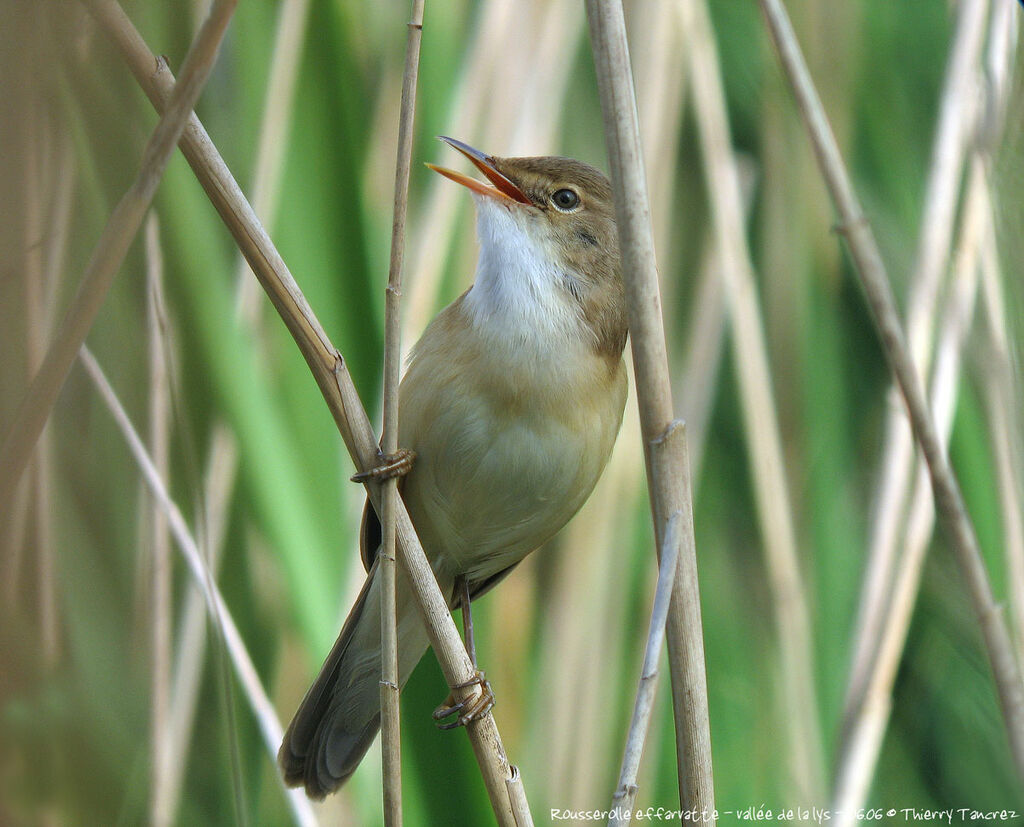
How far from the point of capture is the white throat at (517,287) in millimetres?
1425

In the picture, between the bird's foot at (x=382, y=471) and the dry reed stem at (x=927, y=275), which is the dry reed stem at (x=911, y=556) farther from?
the bird's foot at (x=382, y=471)

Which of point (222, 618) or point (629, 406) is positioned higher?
point (629, 406)

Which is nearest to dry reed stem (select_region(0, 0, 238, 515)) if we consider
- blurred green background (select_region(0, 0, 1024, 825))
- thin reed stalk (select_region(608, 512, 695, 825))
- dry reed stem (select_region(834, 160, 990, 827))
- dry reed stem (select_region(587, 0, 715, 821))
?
blurred green background (select_region(0, 0, 1024, 825))

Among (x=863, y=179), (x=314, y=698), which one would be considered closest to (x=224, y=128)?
(x=314, y=698)

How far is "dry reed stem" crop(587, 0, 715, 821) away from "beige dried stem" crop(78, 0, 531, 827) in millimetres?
236

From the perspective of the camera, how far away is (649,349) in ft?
3.22

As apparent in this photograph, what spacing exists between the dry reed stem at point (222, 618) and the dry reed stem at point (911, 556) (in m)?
0.85

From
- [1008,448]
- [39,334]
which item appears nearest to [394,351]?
[39,334]

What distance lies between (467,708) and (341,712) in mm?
302

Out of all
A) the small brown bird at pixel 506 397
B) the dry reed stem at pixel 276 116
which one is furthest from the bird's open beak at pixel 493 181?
the dry reed stem at pixel 276 116

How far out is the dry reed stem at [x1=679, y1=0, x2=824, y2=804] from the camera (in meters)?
1.71

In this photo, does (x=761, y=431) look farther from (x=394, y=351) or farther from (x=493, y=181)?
(x=394, y=351)

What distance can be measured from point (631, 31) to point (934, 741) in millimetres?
1507

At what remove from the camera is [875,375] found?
2045mm
